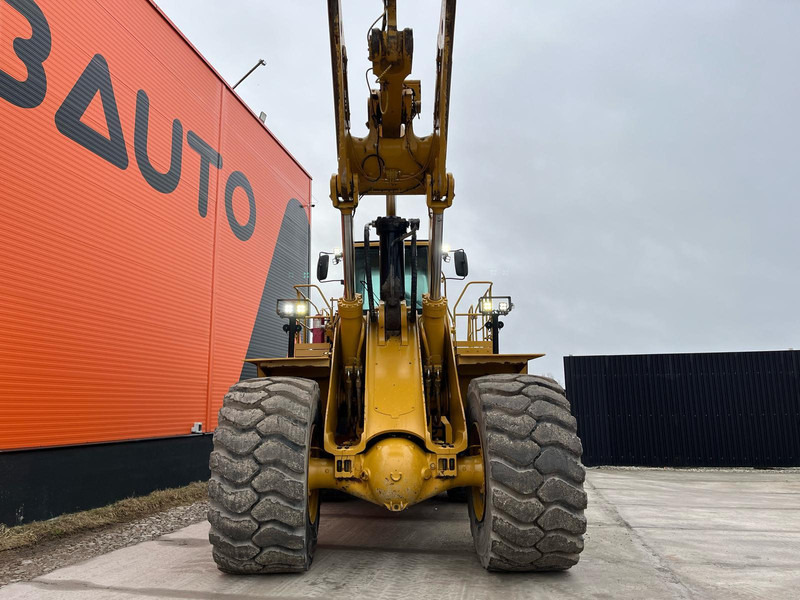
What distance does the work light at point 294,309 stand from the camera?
7281 mm

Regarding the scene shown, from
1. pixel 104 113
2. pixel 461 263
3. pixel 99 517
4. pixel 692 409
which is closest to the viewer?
pixel 461 263

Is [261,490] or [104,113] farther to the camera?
[104,113]

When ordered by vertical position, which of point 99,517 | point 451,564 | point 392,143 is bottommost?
point 99,517

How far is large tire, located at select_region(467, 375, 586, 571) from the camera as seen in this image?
13.0ft

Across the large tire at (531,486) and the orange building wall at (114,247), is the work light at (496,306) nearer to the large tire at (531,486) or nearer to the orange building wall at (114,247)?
the large tire at (531,486)

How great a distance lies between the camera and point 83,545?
627cm

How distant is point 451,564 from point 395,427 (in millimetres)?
1357

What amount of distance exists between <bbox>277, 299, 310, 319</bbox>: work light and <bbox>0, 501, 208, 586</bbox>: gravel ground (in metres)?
2.97

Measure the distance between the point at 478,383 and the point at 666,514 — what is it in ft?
15.4

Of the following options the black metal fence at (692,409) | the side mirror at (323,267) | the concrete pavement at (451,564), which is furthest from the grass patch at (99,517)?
the black metal fence at (692,409)

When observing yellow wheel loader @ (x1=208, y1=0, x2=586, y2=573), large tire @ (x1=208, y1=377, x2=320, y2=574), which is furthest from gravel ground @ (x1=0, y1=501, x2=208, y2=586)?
yellow wheel loader @ (x1=208, y1=0, x2=586, y2=573)

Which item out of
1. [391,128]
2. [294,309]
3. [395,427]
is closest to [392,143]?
[391,128]

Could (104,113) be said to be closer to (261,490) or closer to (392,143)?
(392,143)

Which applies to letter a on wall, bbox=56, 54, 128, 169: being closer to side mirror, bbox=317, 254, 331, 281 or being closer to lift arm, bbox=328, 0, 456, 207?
side mirror, bbox=317, 254, 331, 281
